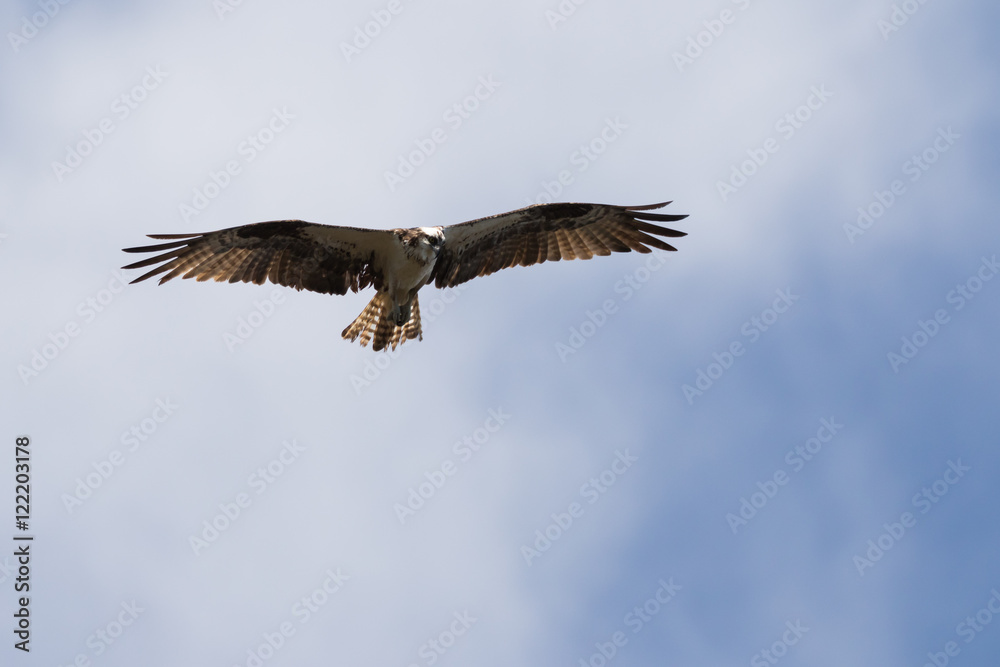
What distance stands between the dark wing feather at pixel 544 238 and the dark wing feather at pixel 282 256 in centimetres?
127

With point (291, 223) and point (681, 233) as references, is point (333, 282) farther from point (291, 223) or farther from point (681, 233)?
point (681, 233)

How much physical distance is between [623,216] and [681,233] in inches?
39.4

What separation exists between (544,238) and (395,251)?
8.91 ft

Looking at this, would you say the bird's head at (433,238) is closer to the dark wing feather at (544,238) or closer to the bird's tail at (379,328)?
the dark wing feather at (544,238)

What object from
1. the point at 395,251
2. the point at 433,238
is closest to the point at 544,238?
Result: the point at 433,238

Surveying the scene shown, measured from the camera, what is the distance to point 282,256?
14.5m

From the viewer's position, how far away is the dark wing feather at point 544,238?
49.5 feet

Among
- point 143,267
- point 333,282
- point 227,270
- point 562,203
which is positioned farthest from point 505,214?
point 143,267

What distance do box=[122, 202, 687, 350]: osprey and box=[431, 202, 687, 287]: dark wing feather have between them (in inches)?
0.7

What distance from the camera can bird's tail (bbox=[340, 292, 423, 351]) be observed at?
15273 mm

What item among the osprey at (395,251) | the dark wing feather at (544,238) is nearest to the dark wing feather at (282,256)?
the osprey at (395,251)

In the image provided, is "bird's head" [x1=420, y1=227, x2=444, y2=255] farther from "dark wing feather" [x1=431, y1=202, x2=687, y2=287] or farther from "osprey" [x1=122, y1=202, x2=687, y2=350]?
"dark wing feather" [x1=431, y1=202, x2=687, y2=287]

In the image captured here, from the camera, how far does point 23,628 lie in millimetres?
13727

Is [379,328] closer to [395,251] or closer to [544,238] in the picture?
[395,251]
